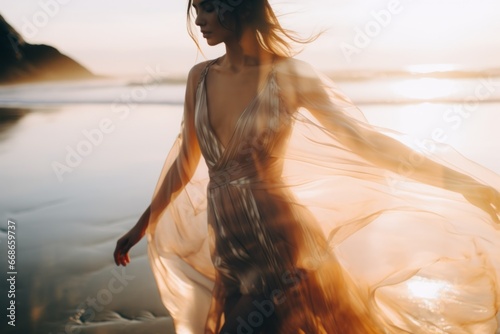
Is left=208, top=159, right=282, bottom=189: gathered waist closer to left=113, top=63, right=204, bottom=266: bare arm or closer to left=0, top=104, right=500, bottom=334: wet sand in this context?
left=113, top=63, right=204, bottom=266: bare arm

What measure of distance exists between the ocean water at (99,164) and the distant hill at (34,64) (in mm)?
149

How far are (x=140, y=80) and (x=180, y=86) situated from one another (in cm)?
105

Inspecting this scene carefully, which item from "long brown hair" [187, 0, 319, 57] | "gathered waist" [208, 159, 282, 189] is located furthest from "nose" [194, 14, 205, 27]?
"gathered waist" [208, 159, 282, 189]

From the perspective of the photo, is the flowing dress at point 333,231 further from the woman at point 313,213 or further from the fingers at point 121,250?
the fingers at point 121,250

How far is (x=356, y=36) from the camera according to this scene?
7707 mm

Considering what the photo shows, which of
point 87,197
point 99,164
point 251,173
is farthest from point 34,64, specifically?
point 251,173

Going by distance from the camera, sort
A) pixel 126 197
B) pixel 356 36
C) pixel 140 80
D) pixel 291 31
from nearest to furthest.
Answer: pixel 291 31 < pixel 126 197 < pixel 356 36 < pixel 140 80

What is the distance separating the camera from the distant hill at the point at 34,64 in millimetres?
9133

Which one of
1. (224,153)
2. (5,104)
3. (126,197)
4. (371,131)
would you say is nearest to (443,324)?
(371,131)

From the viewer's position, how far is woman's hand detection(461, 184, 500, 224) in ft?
6.08

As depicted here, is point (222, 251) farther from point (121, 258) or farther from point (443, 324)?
point (443, 324)

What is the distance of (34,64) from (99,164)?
12.4 feet

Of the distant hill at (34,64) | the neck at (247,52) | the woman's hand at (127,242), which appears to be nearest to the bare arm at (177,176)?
the woman's hand at (127,242)

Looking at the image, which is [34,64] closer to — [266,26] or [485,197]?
[266,26]
